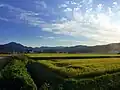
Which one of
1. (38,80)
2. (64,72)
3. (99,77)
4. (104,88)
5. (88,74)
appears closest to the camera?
(104,88)

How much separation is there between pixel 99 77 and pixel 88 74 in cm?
375

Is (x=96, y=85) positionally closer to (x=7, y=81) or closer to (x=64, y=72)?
(x=64, y=72)

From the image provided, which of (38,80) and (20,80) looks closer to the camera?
(20,80)

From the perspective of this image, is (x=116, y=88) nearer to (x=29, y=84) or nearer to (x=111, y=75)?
(x=111, y=75)

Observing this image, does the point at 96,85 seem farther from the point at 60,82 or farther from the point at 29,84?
the point at 29,84

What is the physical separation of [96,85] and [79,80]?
336cm

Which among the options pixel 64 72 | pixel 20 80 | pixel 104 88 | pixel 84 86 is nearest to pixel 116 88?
pixel 104 88

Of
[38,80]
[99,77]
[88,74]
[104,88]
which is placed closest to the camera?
[104,88]

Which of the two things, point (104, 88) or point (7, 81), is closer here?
point (104, 88)

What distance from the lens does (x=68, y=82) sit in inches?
1633

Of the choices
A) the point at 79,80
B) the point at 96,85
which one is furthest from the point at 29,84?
the point at 96,85

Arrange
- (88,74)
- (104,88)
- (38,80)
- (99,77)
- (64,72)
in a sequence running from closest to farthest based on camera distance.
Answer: (104,88), (99,77), (88,74), (64,72), (38,80)

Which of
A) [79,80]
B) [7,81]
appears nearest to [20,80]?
[7,81]

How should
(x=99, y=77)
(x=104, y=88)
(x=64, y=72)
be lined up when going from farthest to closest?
(x=64, y=72), (x=99, y=77), (x=104, y=88)
